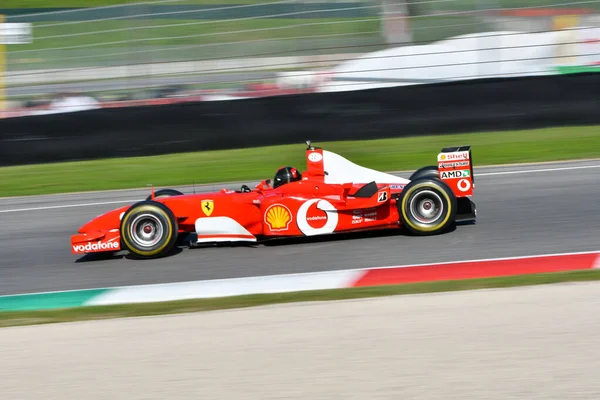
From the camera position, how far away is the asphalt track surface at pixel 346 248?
7.30 metres

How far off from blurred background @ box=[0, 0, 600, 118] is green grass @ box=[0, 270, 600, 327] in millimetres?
7181

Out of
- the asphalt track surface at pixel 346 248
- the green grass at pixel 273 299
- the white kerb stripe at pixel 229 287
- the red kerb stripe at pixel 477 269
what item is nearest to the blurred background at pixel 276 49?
the asphalt track surface at pixel 346 248

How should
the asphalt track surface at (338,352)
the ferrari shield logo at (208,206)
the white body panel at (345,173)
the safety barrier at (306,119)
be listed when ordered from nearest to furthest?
the asphalt track surface at (338,352)
the ferrari shield logo at (208,206)
the white body panel at (345,173)
the safety barrier at (306,119)

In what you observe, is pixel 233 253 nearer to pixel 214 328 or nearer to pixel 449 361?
pixel 214 328

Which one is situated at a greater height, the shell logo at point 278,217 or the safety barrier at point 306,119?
the safety barrier at point 306,119

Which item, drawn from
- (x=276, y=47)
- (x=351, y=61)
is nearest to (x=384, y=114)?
(x=351, y=61)

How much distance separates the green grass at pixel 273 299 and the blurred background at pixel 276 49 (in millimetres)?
7181

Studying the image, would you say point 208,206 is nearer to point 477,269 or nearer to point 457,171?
point 457,171

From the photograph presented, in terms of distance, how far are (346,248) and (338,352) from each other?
3.02 metres

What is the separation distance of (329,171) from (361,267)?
1236mm

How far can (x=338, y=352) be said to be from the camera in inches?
189

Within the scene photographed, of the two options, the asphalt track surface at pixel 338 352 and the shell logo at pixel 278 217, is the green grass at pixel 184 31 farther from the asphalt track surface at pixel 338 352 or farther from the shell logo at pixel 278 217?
the asphalt track surface at pixel 338 352

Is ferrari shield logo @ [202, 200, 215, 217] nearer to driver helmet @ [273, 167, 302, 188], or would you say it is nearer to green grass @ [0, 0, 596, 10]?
driver helmet @ [273, 167, 302, 188]

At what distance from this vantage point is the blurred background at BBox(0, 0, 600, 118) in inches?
511
